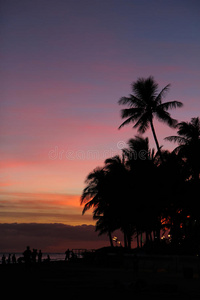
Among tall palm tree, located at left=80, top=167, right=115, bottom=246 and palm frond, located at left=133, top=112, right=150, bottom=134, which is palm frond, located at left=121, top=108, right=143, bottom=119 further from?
tall palm tree, located at left=80, top=167, right=115, bottom=246

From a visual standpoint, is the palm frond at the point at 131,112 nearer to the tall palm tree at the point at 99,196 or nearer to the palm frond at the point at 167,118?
the palm frond at the point at 167,118

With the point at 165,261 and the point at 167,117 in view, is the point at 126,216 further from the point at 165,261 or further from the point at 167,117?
the point at 165,261

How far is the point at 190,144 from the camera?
4062 cm

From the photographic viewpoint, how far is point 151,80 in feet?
129

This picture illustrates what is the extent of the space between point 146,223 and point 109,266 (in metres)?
12.0

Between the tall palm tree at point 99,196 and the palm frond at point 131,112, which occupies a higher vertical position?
the palm frond at point 131,112

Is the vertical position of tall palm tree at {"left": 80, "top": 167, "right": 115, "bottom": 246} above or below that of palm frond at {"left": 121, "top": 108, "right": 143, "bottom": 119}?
below

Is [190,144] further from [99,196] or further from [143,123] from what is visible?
[99,196]

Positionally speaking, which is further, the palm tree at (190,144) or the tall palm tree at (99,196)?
the tall palm tree at (99,196)

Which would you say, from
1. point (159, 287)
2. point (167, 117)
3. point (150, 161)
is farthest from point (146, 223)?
point (159, 287)

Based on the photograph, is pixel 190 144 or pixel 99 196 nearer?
pixel 190 144

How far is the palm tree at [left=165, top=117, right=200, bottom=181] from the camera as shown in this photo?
40.2 metres

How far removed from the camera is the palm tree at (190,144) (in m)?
40.2

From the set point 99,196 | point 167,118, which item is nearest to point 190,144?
point 167,118
